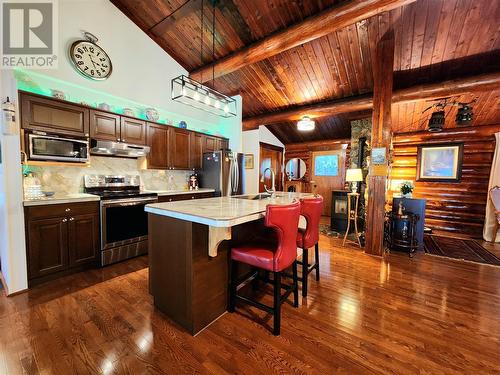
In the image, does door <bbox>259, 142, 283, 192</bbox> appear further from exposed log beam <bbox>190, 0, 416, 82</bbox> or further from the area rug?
the area rug

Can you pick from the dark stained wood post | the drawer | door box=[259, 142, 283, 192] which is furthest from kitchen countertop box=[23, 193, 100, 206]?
door box=[259, 142, 283, 192]

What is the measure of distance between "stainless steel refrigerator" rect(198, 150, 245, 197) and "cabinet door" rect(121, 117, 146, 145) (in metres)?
1.37

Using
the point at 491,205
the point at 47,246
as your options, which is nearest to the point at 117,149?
the point at 47,246

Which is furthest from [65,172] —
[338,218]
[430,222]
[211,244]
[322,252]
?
[430,222]

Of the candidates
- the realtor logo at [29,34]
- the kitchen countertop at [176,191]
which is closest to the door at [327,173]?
the kitchen countertop at [176,191]

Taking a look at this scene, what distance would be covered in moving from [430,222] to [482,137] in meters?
2.26

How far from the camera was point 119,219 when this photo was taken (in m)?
3.00

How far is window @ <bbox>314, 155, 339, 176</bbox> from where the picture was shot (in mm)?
6652

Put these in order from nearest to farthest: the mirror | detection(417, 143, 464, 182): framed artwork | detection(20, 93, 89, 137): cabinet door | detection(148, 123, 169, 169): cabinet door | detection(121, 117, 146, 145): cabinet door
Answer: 1. detection(20, 93, 89, 137): cabinet door
2. detection(121, 117, 146, 145): cabinet door
3. detection(148, 123, 169, 169): cabinet door
4. detection(417, 143, 464, 182): framed artwork
5. the mirror

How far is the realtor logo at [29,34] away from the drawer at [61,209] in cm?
157

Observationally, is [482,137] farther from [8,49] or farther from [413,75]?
[8,49]

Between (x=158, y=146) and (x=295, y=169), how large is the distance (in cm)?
492

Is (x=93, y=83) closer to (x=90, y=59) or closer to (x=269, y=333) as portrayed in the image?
(x=90, y=59)

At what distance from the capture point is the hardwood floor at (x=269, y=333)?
4.66 ft
